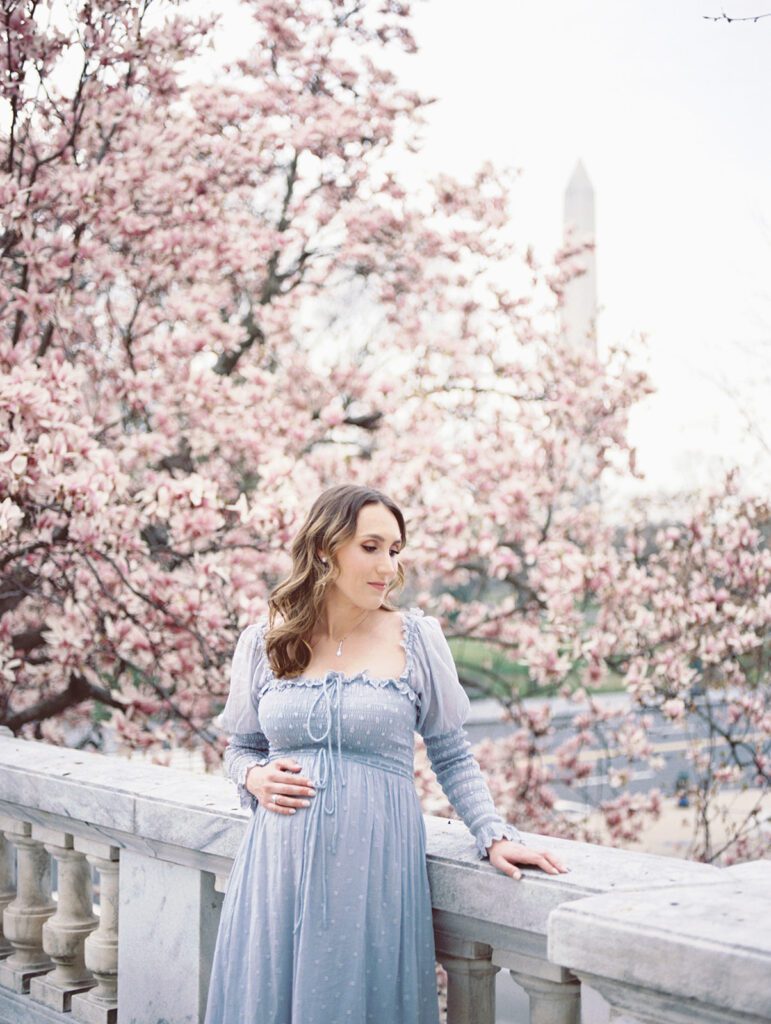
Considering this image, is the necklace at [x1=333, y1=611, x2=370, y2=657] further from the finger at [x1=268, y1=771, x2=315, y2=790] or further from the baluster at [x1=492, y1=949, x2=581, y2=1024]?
the baluster at [x1=492, y1=949, x2=581, y2=1024]

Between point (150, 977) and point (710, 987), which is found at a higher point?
point (710, 987)

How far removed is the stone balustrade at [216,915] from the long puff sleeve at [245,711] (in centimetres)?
16

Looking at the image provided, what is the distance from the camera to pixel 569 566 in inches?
294

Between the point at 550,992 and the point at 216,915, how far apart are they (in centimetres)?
111

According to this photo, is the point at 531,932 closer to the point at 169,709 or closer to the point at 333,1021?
the point at 333,1021

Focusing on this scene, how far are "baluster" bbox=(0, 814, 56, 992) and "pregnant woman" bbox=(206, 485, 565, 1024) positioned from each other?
3.98ft

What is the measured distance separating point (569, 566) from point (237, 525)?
2236 mm

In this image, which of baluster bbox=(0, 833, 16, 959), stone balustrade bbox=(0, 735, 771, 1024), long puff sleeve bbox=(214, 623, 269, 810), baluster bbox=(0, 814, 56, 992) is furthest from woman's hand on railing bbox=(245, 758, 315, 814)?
Result: baluster bbox=(0, 833, 16, 959)

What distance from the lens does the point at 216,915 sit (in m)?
3.26

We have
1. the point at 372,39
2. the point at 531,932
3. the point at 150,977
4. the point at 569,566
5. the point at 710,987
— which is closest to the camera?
the point at 710,987

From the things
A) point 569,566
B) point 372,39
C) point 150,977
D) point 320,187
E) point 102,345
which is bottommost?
point 150,977

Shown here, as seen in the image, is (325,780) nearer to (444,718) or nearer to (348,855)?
(348,855)

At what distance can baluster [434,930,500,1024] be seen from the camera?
267 centimetres

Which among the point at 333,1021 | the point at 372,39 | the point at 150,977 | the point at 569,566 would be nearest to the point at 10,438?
the point at 150,977
